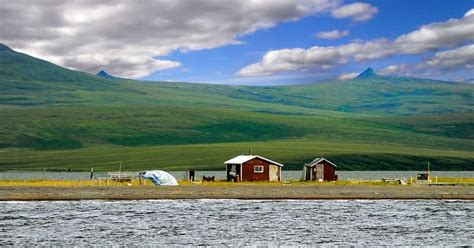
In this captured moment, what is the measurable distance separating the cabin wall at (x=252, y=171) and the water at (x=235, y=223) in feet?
79.9

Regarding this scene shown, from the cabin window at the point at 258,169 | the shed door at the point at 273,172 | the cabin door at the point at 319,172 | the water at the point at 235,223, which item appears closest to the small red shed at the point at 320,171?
the cabin door at the point at 319,172

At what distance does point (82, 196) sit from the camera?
78688mm

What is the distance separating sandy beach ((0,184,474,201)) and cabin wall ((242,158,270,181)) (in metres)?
14.4

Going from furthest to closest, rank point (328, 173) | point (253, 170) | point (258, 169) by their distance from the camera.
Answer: point (328, 173)
point (258, 169)
point (253, 170)

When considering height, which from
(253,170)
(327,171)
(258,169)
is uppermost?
(258,169)

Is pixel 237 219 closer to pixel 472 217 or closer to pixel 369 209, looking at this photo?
pixel 369 209

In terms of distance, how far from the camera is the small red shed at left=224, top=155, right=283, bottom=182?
105 meters

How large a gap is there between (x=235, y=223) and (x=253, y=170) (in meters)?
46.8

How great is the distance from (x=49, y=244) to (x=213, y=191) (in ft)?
132

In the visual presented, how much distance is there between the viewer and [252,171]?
A: 4166 inches

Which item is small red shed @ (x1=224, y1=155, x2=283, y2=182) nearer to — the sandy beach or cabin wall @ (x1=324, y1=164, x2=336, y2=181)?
cabin wall @ (x1=324, y1=164, x2=336, y2=181)

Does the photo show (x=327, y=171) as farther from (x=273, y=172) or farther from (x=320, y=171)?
(x=273, y=172)

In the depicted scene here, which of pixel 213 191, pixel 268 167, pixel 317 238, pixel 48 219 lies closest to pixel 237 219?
pixel 317 238

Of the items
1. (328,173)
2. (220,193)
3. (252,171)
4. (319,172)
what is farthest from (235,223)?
(328,173)
